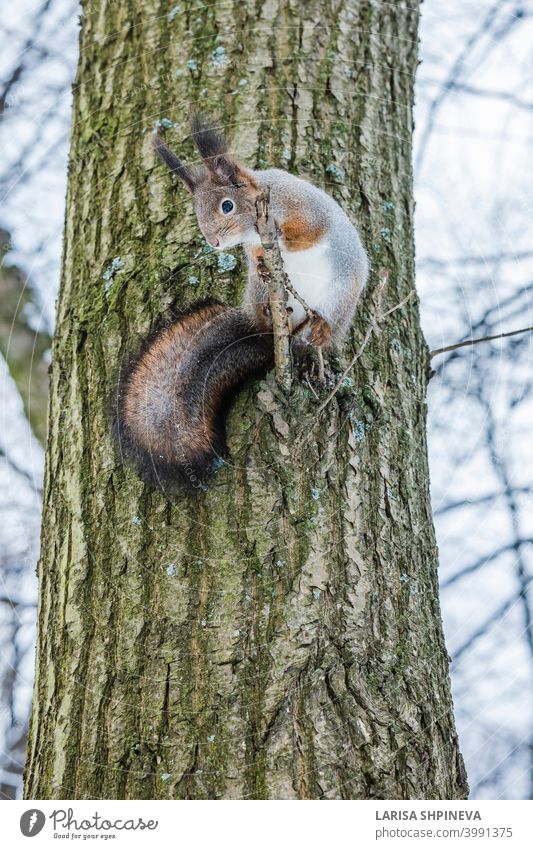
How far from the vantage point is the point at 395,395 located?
101 cm

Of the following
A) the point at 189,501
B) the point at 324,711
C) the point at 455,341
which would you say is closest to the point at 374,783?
the point at 324,711

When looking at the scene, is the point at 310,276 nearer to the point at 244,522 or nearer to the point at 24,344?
the point at 244,522

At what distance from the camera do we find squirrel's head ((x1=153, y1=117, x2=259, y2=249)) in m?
0.96

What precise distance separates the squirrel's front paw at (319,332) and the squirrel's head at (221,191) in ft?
0.43

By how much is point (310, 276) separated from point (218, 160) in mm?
175

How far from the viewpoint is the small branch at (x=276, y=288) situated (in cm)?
76

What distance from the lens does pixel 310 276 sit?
0.96m

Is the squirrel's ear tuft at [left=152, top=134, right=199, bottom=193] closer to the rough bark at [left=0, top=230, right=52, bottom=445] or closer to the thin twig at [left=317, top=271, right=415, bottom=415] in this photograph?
the thin twig at [left=317, top=271, right=415, bottom=415]
